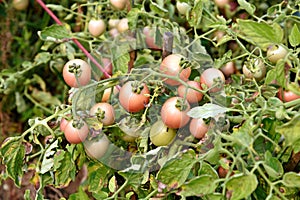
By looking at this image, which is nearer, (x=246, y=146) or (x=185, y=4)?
(x=246, y=146)

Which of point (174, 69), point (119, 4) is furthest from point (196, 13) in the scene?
point (119, 4)

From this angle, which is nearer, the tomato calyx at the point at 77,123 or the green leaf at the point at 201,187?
the green leaf at the point at 201,187

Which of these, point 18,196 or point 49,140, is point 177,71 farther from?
point 18,196

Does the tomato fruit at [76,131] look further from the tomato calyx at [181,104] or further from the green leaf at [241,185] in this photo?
the green leaf at [241,185]

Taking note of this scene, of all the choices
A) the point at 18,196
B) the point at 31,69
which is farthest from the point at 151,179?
the point at 18,196

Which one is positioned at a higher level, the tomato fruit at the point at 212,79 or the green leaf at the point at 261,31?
the green leaf at the point at 261,31

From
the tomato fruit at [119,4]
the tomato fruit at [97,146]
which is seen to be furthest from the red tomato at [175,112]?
the tomato fruit at [119,4]

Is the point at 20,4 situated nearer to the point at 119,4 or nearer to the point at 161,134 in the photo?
the point at 119,4
